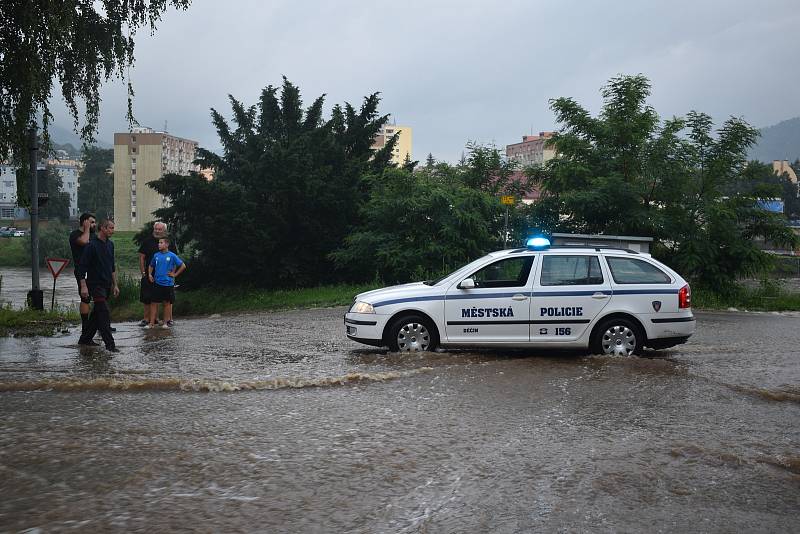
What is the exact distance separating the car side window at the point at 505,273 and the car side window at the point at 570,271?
242 millimetres

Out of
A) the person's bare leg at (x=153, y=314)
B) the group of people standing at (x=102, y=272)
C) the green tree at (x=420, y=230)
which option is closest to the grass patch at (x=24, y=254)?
the green tree at (x=420, y=230)

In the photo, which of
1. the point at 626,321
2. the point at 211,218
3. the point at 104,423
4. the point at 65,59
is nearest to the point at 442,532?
the point at 104,423

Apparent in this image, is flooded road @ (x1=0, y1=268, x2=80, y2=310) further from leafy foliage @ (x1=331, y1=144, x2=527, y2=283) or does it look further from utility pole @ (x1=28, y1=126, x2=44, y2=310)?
leafy foliage @ (x1=331, y1=144, x2=527, y2=283)

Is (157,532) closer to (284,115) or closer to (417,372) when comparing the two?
(417,372)

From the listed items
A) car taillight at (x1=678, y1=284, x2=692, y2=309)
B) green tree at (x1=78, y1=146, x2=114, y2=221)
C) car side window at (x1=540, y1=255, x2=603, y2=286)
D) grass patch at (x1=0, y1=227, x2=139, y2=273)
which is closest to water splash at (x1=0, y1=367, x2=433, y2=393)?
car side window at (x1=540, y1=255, x2=603, y2=286)

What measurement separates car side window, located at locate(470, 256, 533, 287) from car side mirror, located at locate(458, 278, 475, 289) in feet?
0.21

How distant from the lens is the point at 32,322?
15.5 m

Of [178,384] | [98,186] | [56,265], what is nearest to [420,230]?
[56,265]

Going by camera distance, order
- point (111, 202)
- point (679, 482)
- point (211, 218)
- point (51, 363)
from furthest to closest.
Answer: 1. point (111, 202)
2. point (211, 218)
3. point (51, 363)
4. point (679, 482)

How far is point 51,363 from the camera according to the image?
1011cm

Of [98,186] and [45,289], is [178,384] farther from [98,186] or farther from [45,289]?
[98,186]

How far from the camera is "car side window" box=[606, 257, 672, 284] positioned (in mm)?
10719

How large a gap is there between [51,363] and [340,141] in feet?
84.4

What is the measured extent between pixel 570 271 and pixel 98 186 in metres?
131
